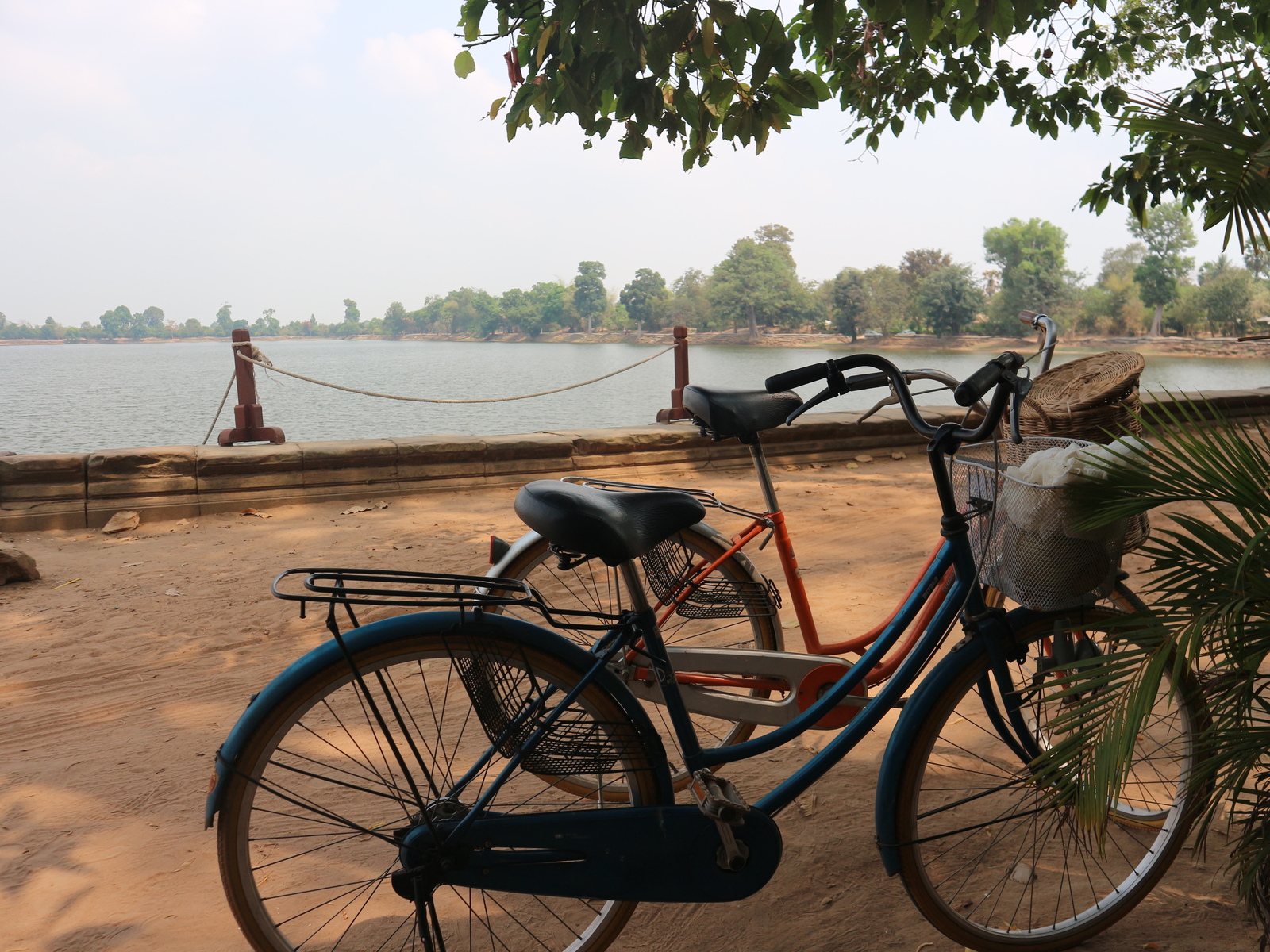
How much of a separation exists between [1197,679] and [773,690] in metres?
0.91

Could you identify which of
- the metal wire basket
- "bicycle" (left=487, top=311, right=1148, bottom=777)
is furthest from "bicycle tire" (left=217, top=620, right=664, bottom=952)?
the metal wire basket

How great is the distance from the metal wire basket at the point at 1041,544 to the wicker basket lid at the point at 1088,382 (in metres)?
1.53

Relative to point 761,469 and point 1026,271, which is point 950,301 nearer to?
point 1026,271

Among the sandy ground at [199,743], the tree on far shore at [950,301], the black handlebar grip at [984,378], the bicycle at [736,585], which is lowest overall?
the sandy ground at [199,743]

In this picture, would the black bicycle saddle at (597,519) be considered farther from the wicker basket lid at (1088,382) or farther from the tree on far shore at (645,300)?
the tree on far shore at (645,300)

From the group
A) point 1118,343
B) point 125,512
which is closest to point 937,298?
point 1118,343

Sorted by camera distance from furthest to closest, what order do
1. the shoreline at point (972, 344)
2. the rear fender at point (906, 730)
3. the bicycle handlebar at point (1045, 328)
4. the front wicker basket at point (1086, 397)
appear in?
the shoreline at point (972, 344), the front wicker basket at point (1086, 397), the bicycle handlebar at point (1045, 328), the rear fender at point (906, 730)

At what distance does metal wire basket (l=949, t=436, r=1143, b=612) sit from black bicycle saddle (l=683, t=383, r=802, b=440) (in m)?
0.55

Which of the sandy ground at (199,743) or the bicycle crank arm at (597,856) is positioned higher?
the bicycle crank arm at (597,856)

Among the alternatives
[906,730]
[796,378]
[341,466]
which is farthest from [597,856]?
[341,466]

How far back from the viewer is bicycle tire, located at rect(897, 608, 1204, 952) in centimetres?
161

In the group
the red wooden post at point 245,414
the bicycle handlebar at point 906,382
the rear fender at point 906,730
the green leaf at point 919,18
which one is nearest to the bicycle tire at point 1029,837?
the rear fender at point 906,730

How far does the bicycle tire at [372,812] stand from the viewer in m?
1.46

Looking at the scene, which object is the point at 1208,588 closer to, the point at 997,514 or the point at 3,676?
the point at 997,514
